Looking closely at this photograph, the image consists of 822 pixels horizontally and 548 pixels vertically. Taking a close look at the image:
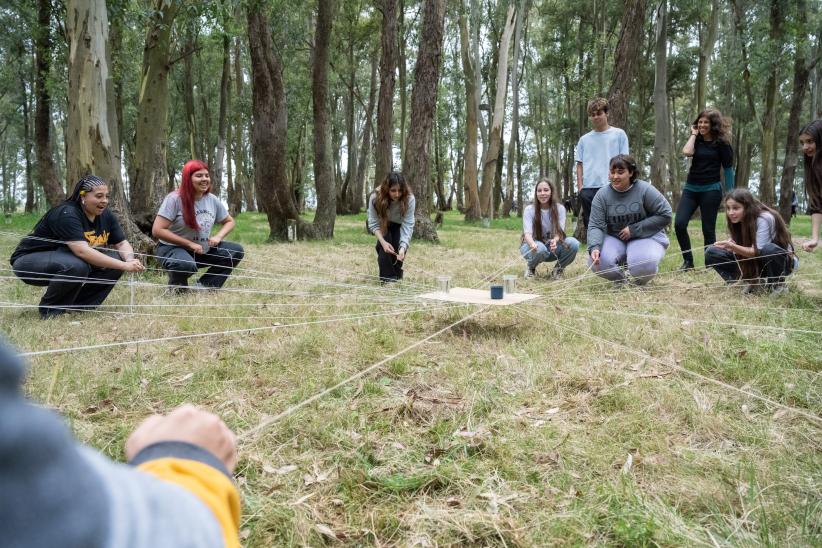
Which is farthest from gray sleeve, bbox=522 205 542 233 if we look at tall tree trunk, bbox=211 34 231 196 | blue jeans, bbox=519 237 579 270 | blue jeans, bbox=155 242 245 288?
tall tree trunk, bbox=211 34 231 196

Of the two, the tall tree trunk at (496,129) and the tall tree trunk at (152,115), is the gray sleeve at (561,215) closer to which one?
the tall tree trunk at (152,115)

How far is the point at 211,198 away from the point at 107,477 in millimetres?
5309

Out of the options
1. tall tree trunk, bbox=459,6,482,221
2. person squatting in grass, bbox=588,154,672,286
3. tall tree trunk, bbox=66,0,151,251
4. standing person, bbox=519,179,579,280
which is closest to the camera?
person squatting in grass, bbox=588,154,672,286

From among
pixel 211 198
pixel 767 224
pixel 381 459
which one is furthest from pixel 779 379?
pixel 211 198


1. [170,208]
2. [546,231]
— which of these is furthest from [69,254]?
[546,231]

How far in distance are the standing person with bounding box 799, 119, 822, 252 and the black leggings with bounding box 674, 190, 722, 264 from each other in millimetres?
1322

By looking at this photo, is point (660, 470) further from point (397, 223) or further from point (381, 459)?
point (397, 223)

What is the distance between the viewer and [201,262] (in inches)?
219

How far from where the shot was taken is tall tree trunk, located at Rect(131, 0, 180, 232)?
26.4 feet

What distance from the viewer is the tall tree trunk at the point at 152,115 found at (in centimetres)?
805

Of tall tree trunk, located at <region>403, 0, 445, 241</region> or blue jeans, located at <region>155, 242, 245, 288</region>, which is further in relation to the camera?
tall tree trunk, located at <region>403, 0, 445, 241</region>

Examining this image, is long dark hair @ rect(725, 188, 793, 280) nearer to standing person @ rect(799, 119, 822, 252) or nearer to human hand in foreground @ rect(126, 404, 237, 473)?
standing person @ rect(799, 119, 822, 252)

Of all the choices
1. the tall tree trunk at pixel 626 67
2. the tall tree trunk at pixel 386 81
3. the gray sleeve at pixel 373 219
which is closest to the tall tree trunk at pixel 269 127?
the tall tree trunk at pixel 386 81

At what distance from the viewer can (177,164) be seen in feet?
102
